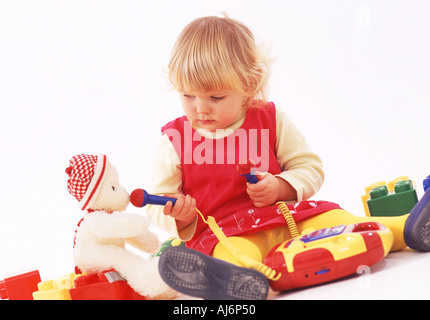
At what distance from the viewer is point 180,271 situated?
0.78 meters

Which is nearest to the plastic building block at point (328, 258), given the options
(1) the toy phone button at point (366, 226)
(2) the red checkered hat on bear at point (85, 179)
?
(1) the toy phone button at point (366, 226)

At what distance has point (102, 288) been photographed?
0.91 metres

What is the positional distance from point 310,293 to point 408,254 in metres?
0.24

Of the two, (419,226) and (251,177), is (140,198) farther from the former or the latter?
(419,226)

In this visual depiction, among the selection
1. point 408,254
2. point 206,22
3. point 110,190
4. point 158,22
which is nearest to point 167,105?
point 158,22

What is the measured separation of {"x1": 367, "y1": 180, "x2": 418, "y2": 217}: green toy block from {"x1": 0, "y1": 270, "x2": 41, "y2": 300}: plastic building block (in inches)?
26.3

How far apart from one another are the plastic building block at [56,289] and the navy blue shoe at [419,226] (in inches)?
21.1

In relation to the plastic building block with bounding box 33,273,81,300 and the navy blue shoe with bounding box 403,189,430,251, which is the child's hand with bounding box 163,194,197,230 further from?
the navy blue shoe with bounding box 403,189,430,251

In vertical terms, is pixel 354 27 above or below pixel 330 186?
above

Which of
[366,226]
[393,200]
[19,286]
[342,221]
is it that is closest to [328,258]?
[366,226]

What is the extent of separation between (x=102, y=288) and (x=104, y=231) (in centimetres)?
9

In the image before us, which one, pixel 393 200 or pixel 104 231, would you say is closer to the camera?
pixel 104 231

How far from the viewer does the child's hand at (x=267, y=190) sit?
1.12 meters
